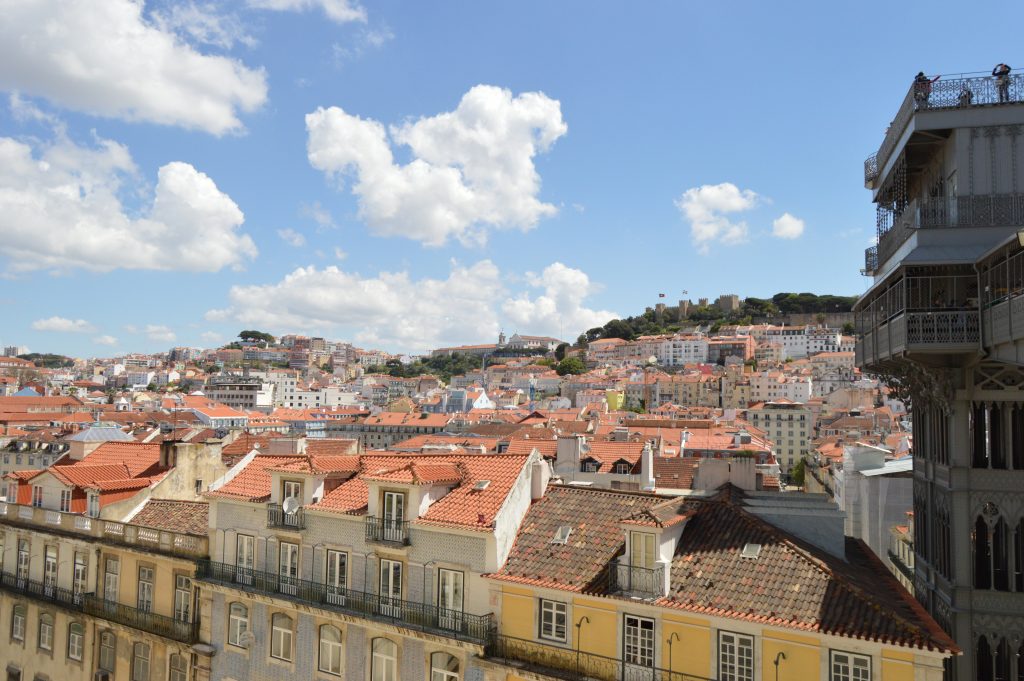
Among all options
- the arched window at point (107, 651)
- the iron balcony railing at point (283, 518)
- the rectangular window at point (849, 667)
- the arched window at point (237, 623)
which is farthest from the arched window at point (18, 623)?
the rectangular window at point (849, 667)

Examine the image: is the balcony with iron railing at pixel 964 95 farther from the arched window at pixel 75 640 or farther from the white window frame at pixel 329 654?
the arched window at pixel 75 640

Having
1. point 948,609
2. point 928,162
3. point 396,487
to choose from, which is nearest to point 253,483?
point 396,487

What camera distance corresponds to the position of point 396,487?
1759 centimetres

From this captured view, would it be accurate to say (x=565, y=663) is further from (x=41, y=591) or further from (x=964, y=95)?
(x=41, y=591)

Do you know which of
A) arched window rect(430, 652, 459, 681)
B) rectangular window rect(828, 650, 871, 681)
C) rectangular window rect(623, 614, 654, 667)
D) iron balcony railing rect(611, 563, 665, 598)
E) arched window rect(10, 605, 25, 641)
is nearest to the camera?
rectangular window rect(828, 650, 871, 681)

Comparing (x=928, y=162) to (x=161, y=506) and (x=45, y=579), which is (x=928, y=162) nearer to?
(x=161, y=506)

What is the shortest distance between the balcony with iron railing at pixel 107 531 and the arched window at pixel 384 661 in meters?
6.59

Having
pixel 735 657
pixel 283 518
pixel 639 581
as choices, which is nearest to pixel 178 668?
pixel 283 518

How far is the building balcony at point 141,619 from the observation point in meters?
21.0

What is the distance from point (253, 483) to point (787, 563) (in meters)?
14.0

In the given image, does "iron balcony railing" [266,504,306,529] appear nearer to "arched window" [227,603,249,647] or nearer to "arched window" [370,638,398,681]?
"arched window" [227,603,249,647]

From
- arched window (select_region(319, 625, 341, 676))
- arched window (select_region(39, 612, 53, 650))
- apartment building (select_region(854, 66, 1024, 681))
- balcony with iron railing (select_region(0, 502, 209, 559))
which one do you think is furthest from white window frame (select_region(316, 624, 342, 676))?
apartment building (select_region(854, 66, 1024, 681))

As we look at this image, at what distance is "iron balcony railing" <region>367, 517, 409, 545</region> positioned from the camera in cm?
1728

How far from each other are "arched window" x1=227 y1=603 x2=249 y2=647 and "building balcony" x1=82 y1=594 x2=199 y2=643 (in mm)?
1293
